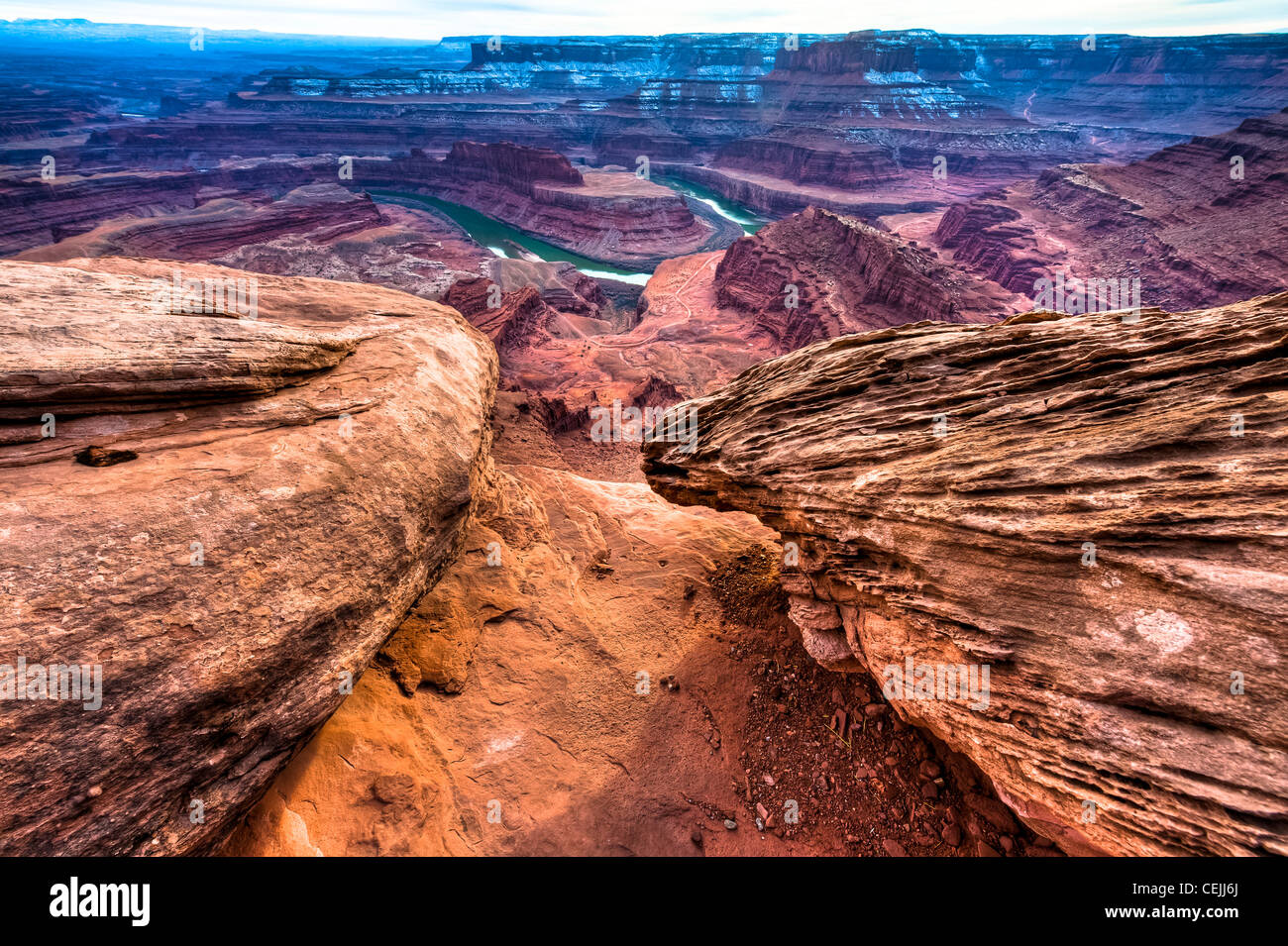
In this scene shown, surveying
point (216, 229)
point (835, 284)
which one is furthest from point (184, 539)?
point (216, 229)

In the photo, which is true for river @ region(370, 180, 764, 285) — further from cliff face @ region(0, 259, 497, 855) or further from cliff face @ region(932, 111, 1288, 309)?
cliff face @ region(0, 259, 497, 855)

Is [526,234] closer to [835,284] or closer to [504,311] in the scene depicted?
[504,311]

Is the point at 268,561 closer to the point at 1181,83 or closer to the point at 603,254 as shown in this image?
the point at 603,254

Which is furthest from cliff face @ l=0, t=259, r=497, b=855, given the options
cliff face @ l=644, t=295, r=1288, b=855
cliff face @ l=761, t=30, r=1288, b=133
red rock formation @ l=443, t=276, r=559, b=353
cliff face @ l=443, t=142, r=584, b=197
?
cliff face @ l=761, t=30, r=1288, b=133

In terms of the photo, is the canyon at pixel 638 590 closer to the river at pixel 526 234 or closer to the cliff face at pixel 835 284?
the cliff face at pixel 835 284

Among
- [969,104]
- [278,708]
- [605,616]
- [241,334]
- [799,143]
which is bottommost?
[605,616]

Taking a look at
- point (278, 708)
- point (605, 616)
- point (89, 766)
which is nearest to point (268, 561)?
point (278, 708)
